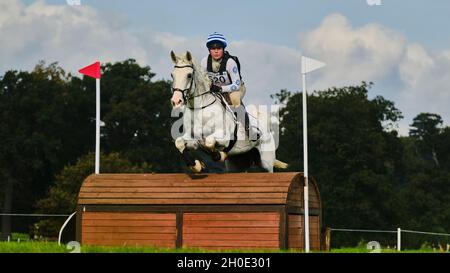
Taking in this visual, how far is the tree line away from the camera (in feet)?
167

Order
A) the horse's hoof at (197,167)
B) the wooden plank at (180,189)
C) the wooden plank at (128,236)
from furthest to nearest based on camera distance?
the wooden plank at (128,236)
the horse's hoof at (197,167)
the wooden plank at (180,189)

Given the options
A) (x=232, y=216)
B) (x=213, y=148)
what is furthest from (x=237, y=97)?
(x=232, y=216)

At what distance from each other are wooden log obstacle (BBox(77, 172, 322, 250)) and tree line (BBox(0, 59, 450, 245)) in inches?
1292

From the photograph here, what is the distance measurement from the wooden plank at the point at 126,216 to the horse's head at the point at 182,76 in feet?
7.21

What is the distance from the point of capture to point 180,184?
550 inches

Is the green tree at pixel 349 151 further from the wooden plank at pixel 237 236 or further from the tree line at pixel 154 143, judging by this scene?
the wooden plank at pixel 237 236

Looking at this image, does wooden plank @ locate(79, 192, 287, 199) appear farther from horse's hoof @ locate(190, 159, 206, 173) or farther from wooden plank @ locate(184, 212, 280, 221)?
horse's hoof @ locate(190, 159, 206, 173)

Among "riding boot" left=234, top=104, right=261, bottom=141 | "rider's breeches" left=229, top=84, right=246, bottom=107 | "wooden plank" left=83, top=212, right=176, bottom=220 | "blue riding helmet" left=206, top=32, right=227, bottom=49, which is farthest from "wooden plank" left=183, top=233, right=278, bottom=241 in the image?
"blue riding helmet" left=206, top=32, right=227, bottom=49

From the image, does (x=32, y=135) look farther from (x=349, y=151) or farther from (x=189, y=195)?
(x=189, y=195)

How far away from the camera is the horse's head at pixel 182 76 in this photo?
12633 mm

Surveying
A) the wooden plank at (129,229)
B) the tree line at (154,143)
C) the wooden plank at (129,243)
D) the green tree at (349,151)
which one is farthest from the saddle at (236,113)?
the green tree at (349,151)

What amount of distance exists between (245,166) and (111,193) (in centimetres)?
268

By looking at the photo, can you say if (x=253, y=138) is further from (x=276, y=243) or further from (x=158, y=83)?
(x=158, y=83)

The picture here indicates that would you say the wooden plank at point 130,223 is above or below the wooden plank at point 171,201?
below
